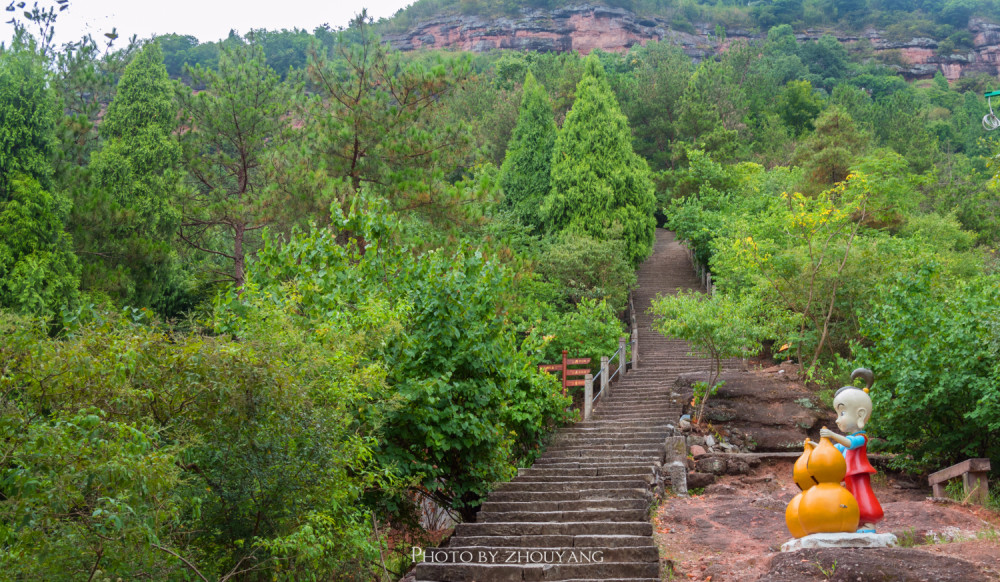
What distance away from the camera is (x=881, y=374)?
12156 millimetres

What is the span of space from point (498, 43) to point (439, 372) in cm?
7378

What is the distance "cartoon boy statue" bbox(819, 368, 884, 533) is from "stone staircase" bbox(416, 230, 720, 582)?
2.03m

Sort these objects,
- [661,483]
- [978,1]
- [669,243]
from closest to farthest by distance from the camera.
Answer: [661,483] < [669,243] < [978,1]

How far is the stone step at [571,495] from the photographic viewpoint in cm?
1005

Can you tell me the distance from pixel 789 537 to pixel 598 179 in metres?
18.9

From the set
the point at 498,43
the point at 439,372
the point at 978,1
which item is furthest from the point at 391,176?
the point at 978,1

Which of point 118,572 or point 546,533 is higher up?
point 118,572

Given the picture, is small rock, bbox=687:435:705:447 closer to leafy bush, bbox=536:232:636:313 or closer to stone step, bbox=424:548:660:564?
stone step, bbox=424:548:660:564

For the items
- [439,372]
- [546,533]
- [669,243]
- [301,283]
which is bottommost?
[669,243]

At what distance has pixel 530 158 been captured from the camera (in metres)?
28.9

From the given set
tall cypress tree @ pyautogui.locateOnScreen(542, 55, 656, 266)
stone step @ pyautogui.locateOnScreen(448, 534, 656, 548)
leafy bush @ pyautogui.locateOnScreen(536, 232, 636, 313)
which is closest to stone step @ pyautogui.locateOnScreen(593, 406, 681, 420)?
leafy bush @ pyautogui.locateOnScreen(536, 232, 636, 313)

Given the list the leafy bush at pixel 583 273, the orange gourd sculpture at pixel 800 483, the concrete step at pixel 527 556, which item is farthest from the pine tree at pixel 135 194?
the orange gourd sculpture at pixel 800 483

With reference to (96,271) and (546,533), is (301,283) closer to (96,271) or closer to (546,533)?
(546,533)

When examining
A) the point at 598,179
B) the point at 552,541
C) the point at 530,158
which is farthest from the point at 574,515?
the point at 530,158
